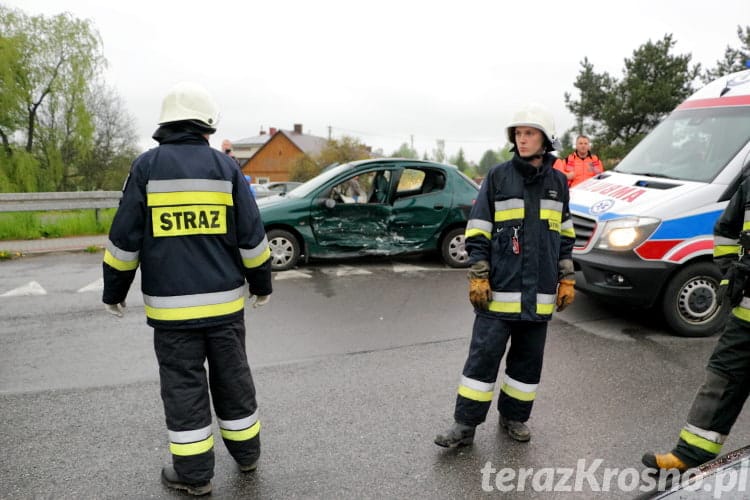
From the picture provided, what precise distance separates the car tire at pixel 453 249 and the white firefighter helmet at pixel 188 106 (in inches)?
236

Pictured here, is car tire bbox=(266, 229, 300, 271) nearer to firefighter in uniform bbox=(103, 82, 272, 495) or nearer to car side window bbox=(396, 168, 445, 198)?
car side window bbox=(396, 168, 445, 198)

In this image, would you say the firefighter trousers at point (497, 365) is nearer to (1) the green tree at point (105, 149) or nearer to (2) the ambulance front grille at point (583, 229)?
(2) the ambulance front grille at point (583, 229)

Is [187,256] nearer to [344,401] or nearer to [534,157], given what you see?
[344,401]

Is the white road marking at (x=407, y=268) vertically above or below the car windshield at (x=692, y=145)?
below

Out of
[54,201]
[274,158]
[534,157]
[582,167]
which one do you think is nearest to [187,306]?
[534,157]

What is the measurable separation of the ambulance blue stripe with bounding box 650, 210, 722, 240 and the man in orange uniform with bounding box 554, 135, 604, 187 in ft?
14.2

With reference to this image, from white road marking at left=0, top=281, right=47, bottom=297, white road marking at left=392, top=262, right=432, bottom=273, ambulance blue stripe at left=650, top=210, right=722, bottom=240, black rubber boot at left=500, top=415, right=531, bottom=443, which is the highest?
ambulance blue stripe at left=650, top=210, right=722, bottom=240

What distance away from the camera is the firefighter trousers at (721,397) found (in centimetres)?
271

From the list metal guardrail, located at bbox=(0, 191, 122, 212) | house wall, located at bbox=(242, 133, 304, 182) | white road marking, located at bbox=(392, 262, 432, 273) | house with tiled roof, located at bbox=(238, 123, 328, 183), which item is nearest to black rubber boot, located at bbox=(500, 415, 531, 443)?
white road marking, located at bbox=(392, 262, 432, 273)

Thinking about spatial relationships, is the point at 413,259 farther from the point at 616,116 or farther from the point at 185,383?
the point at 616,116

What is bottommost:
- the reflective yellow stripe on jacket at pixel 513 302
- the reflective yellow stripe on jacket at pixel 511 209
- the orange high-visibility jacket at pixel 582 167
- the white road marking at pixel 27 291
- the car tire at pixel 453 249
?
the white road marking at pixel 27 291

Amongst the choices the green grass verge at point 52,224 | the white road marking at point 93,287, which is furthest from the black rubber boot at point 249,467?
the green grass verge at point 52,224

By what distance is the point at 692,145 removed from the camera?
5480mm

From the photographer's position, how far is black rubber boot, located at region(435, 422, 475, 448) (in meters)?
3.14
